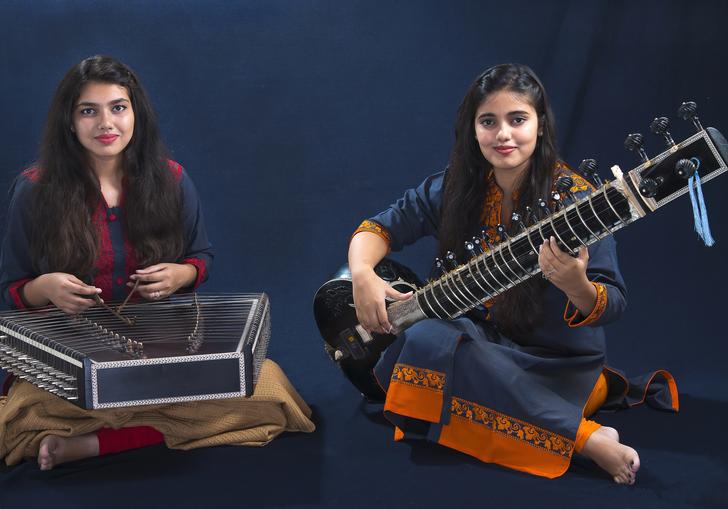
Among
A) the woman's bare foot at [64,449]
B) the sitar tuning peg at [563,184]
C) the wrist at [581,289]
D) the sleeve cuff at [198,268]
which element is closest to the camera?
the sitar tuning peg at [563,184]

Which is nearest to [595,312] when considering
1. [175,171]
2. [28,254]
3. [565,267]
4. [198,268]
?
[565,267]

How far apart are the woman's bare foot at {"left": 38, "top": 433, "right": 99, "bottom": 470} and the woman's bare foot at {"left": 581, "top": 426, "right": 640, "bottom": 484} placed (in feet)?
4.00

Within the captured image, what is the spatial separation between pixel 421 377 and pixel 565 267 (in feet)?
1.69

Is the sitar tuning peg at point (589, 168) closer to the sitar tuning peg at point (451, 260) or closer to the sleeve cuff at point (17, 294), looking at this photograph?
the sitar tuning peg at point (451, 260)

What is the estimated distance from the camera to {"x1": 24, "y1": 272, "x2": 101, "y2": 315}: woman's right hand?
8.52 feet

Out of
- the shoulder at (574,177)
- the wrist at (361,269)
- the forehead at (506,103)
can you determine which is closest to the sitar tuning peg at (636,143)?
the shoulder at (574,177)

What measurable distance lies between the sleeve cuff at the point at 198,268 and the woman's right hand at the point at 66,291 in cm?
33

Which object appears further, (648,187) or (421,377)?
(421,377)

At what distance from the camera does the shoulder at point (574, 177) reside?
8.48 feet

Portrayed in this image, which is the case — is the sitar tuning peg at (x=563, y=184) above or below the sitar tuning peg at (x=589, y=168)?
below

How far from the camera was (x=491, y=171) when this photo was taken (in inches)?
110

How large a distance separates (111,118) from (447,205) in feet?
3.01

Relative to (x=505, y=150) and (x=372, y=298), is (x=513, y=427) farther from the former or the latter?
(x=505, y=150)

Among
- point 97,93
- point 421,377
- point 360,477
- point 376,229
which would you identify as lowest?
point 360,477
